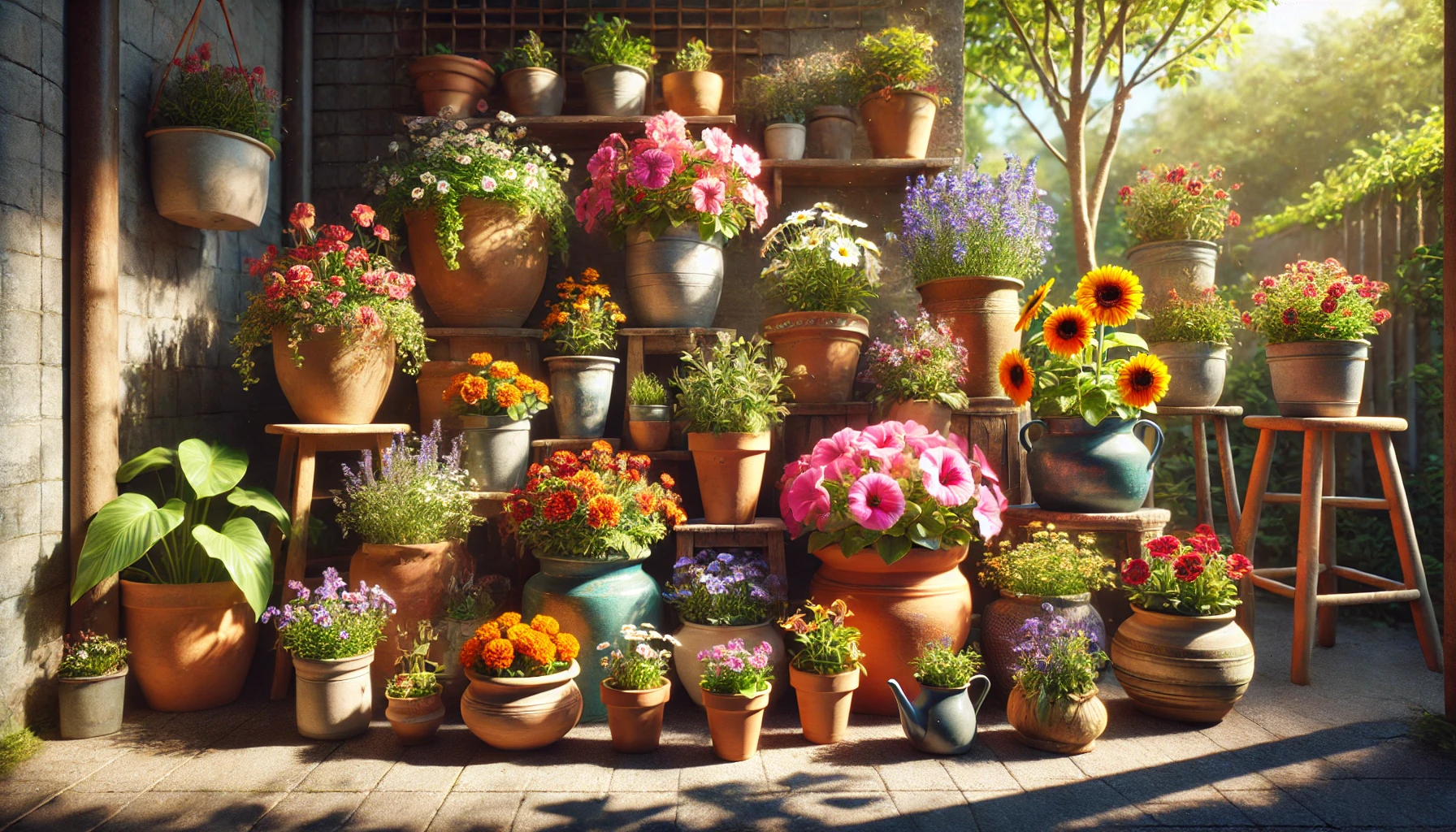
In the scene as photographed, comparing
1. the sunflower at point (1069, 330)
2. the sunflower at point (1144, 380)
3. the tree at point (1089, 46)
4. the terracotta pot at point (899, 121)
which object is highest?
the tree at point (1089, 46)

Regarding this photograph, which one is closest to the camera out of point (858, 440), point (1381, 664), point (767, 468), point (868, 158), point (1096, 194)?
point (858, 440)

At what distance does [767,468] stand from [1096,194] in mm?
2753

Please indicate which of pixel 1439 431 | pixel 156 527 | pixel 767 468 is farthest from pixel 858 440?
pixel 1439 431

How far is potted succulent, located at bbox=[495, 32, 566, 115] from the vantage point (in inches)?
150

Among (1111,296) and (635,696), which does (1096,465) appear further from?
(635,696)

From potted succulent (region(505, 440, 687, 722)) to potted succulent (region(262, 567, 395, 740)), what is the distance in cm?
50

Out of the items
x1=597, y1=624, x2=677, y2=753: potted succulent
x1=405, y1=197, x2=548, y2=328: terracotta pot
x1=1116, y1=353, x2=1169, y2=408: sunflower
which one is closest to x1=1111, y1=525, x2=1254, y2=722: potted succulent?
x1=1116, y1=353, x2=1169, y2=408: sunflower

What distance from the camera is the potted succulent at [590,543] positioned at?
8.95ft

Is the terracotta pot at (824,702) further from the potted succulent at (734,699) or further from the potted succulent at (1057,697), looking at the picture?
the potted succulent at (1057,697)

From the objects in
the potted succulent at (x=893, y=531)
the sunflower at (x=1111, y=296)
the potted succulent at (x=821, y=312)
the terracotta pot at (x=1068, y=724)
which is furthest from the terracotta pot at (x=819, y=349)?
the terracotta pot at (x=1068, y=724)

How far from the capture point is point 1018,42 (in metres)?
5.04

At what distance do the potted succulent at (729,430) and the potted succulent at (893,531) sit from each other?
0.26 m

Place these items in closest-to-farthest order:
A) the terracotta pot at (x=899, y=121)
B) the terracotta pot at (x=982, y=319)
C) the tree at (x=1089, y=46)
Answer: the terracotta pot at (x=982, y=319) < the terracotta pot at (x=899, y=121) < the tree at (x=1089, y=46)

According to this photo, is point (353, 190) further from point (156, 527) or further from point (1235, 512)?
point (1235, 512)
